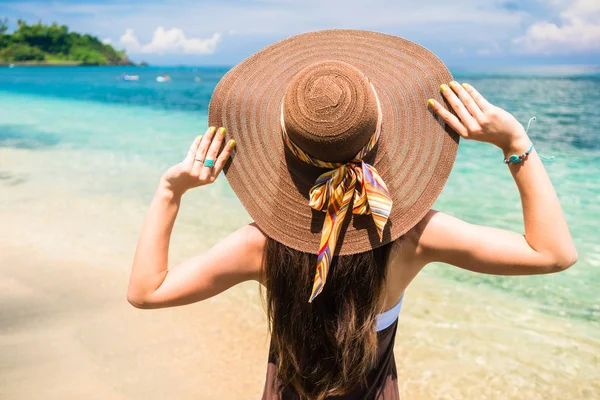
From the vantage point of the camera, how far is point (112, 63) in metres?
116

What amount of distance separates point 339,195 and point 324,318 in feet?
1.18

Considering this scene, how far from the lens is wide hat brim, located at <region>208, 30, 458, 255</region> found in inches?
48.6

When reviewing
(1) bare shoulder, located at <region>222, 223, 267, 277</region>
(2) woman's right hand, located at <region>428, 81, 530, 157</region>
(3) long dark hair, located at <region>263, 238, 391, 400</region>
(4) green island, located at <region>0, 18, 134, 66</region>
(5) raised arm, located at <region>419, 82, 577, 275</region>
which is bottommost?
(4) green island, located at <region>0, 18, 134, 66</region>

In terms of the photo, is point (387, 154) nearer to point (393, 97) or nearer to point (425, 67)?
point (393, 97)

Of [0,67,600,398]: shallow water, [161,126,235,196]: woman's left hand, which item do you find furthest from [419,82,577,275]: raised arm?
[0,67,600,398]: shallow water

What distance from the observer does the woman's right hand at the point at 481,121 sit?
1.21 metres

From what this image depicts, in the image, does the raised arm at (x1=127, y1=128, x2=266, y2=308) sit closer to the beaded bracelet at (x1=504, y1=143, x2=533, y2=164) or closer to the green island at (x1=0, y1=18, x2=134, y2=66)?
the beaded bracelet at (x1=504, y1=143, x2=533, y2=164)

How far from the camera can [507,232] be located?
4.04 feet

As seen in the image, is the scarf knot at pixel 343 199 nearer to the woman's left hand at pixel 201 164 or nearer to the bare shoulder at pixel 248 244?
the bare shoulder at pixel 248 244

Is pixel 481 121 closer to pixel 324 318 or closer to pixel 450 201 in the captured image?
pixel 324 318

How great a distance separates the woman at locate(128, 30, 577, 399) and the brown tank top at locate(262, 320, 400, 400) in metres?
0.07

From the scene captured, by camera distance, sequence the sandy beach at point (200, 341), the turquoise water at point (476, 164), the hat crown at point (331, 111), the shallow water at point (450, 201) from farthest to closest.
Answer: the turquoise water at point (476, 164)
the shallow water at point (450, 201)
the sandy beach at point (200, 341)
the hat crown at point (331, 111)

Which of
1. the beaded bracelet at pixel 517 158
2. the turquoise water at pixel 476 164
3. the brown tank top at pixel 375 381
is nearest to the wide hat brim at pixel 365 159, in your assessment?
the beaded bracelet at pixel 517 158

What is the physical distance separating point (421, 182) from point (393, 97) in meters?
0.21
